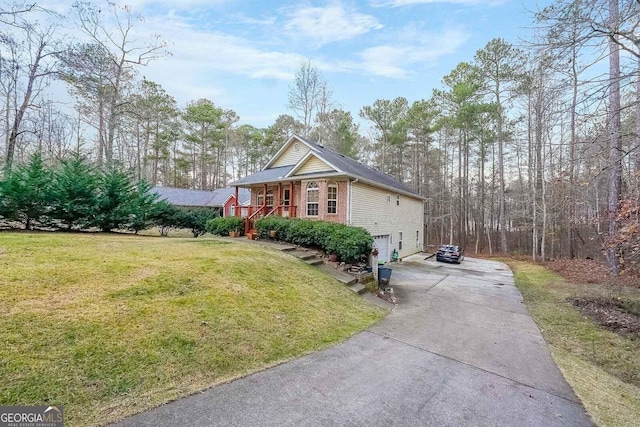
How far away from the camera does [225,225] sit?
1359 centimetres

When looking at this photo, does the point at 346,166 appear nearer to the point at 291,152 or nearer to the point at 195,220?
the point at 291,152

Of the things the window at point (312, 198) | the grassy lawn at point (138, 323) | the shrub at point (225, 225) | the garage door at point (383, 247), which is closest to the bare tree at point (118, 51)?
the shrub at point (225, 225)

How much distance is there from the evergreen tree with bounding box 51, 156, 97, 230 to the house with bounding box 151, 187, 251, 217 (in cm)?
1395

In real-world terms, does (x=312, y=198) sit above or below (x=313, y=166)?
below

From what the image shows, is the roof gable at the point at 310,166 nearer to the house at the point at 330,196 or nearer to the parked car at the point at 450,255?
the house at the point at 330,196

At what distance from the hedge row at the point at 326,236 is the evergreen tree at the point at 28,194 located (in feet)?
25.7

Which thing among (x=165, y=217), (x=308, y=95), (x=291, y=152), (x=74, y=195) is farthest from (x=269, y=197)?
(x=308, y=95)

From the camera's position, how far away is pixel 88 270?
16.4ft

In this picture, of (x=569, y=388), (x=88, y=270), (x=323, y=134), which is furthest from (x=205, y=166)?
(x=569, y=388)

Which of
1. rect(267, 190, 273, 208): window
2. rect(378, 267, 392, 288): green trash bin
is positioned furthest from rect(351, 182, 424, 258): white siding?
rect(267, 190, 273, 208): window

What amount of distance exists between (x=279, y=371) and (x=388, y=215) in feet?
42.5

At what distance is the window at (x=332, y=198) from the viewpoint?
1248 cm

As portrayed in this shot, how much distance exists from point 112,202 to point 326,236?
9.28 meters

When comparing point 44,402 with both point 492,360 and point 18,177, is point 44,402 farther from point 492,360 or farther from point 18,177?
point 18,177
